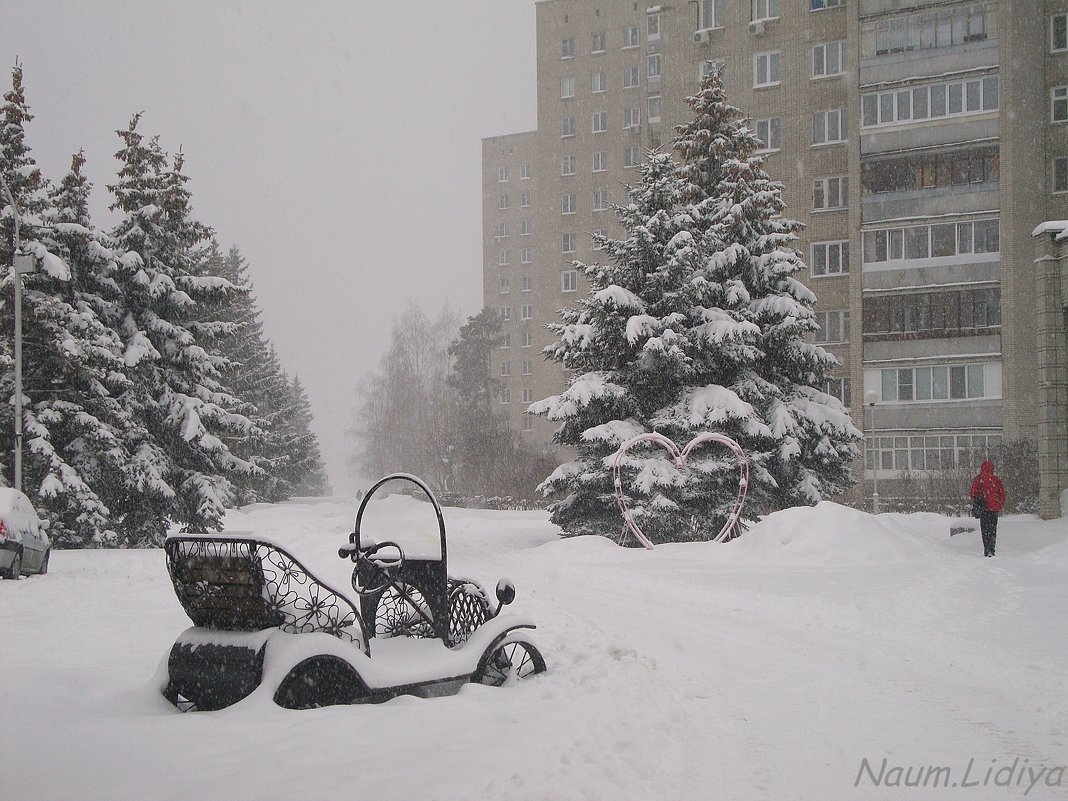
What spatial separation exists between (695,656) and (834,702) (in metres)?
1.72

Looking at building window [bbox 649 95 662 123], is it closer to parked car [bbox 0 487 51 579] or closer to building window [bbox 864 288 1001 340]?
building window [bbox 864 288 1001 340]

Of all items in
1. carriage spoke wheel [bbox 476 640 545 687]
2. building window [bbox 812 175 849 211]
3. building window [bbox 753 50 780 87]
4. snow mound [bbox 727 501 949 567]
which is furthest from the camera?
building window [bbox 753 50 780 87]

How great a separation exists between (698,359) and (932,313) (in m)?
21.0

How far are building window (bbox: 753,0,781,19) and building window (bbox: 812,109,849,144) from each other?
5.51 metres

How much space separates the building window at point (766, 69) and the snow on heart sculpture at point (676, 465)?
93.9 feet

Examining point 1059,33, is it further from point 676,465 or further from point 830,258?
point 676,465

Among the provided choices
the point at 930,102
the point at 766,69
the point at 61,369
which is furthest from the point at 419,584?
the point at 766,69

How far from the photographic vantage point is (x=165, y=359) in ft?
76.6

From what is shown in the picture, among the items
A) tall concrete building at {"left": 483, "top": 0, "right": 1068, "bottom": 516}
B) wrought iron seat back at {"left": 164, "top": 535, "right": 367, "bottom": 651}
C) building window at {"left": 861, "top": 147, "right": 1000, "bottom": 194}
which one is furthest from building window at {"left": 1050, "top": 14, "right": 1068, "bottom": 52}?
wrought iron seat back at {"left": 164, "top": 535, "right": 367, "bottom": 651}

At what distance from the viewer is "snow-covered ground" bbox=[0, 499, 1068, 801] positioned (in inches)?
152

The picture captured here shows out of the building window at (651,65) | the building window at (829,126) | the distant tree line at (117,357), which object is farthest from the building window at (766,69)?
the distant tree line at (117,357)

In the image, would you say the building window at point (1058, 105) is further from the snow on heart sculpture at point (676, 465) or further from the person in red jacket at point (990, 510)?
the person in red jacket at point (990, 510)

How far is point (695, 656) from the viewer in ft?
24.8

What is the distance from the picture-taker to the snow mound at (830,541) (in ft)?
45.6
